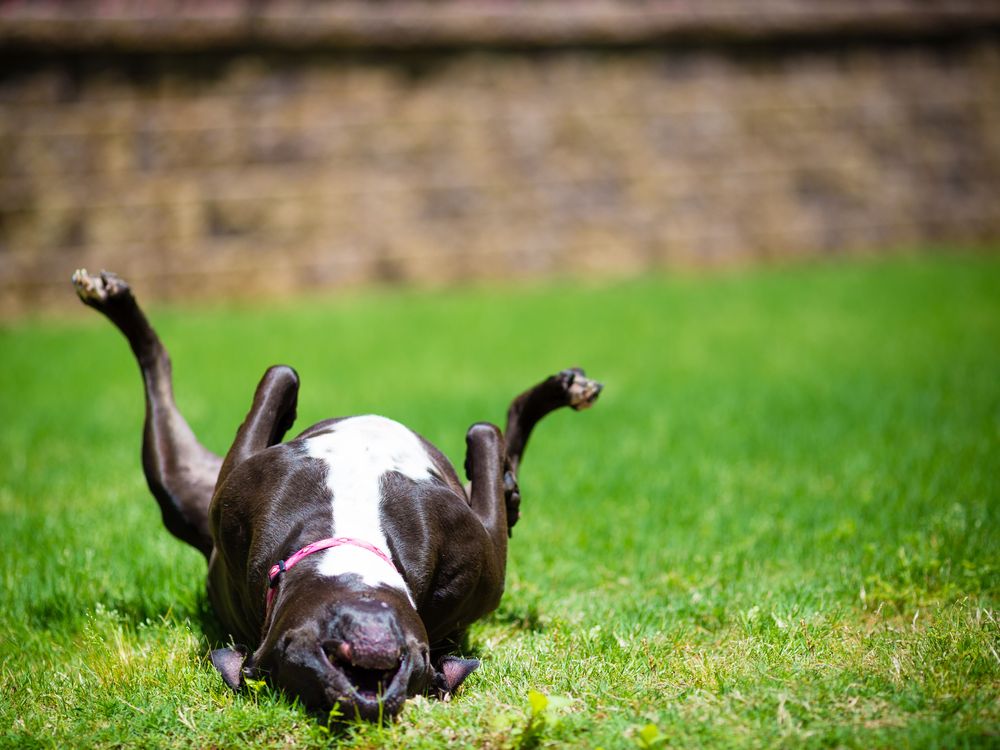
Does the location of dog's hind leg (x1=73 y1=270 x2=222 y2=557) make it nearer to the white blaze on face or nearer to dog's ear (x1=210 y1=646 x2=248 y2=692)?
the white blaze on face

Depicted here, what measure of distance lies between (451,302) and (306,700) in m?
9.50

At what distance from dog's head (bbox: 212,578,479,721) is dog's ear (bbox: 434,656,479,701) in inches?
5.5

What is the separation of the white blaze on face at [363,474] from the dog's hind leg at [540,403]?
0.55 metres

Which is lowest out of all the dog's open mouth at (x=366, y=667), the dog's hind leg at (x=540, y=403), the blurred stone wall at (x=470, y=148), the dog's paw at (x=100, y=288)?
the dog's open mouth at (x=366, y=667)

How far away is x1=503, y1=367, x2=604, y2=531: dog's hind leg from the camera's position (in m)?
3.90

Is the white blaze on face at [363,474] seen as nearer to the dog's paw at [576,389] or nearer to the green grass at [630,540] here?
the green grass at [630,540]

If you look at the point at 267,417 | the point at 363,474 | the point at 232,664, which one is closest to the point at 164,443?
the point at 267,417

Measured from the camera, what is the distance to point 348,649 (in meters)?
2.42

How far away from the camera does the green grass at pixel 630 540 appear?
8.89ft

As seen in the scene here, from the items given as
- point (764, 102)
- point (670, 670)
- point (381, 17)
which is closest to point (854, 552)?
point (670, 670)

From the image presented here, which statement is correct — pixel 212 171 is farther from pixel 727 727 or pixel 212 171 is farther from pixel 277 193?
pixel 727 727

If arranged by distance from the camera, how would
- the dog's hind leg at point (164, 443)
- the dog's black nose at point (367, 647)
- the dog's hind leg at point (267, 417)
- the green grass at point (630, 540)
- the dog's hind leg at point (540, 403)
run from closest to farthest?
the dog's black nose at point (367, 647) < the green grass at point (630, 540) < the dog's hind leg at point (267, 417) < the dog's hind leg at point (164, 443) < the dog's hind leg at point (540, 403)

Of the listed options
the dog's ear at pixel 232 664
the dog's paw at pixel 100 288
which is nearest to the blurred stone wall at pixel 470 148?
the dog's paw at pixel 100 288

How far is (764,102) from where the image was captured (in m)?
14.7
